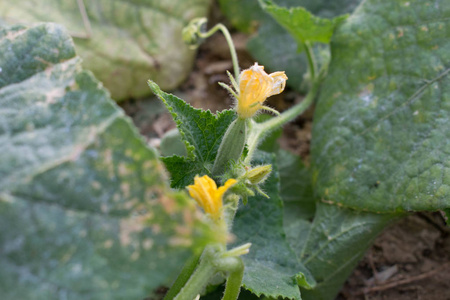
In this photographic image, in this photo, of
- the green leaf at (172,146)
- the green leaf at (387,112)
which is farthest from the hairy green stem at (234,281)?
the green leaf at (172,146)

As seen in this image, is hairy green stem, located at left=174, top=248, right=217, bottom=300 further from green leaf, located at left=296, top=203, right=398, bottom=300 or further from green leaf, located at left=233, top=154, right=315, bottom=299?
green leaf, located at left=296, top=203, right=398, bottom=300

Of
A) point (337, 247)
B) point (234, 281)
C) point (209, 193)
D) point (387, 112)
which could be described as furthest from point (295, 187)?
point (209, 193)

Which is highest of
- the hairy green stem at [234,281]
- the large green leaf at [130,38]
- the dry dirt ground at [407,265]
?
the large green leaf at [130,38]

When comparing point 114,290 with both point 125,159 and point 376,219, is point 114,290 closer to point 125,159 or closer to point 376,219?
point 125,159

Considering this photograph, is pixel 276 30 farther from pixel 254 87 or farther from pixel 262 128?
pixel 254 87

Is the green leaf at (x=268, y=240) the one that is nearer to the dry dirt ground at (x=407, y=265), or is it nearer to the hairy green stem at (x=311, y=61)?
the dry dirt ground at (x=407, y=265)

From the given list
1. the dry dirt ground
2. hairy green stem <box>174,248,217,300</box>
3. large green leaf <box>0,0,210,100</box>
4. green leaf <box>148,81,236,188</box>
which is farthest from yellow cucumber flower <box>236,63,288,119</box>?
large green leaf <box>0,0,210,100</box>

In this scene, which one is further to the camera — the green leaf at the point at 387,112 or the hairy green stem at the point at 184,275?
the green leaf at the point at 387,112

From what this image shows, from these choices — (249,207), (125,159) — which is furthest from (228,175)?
(125,159)
